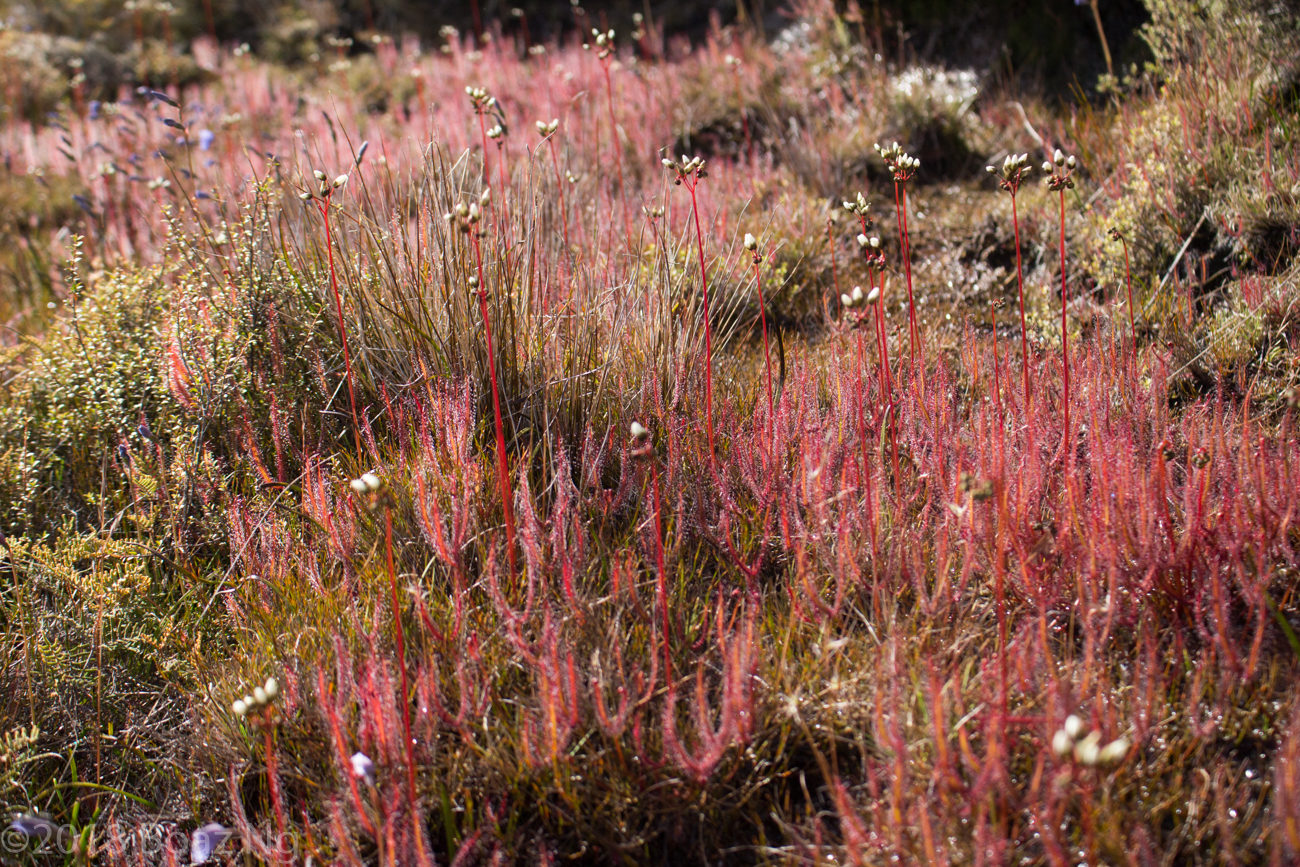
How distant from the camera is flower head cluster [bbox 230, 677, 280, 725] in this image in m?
1.52

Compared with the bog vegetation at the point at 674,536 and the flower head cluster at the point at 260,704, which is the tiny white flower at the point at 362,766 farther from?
the flower head cluster at the point at 260,704

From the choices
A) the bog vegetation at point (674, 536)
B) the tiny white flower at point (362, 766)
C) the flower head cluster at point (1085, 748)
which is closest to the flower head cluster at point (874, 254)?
the bog vegetation at point (674, 536)

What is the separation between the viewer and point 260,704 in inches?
66.2

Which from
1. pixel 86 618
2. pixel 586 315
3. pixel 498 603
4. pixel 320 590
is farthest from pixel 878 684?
pixel 86 618

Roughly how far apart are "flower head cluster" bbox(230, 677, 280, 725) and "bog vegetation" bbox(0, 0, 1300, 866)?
0.03 meters

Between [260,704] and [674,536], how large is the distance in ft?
3.45

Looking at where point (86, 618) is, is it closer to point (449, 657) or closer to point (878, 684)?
point (449, 657)

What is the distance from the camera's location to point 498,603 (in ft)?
6.03

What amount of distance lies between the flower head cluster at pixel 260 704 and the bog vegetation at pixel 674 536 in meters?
0.03

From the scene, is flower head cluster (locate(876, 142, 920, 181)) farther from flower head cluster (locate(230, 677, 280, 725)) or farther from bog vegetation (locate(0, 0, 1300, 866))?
flower head cluster (locate(230, 677, 280, 725))

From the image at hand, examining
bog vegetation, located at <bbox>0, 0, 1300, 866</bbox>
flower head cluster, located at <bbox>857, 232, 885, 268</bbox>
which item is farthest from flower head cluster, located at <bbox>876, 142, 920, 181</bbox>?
flower head cluster, located at <bbox>857, 232, 885, 268</bbox>

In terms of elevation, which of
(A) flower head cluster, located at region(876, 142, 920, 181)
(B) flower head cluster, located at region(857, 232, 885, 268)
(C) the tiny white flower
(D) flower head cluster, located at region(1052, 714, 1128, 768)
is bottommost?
(C) the tiny white flower

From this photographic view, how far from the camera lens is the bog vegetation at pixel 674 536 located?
167 cm

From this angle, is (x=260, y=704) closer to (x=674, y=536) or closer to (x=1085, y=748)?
(x=674, y=536)
